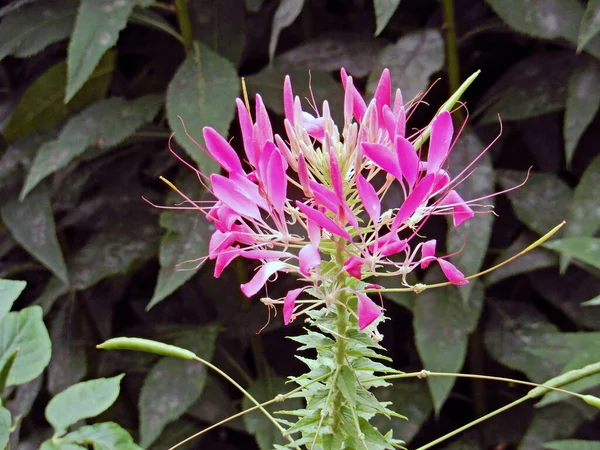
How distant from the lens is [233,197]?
31cm

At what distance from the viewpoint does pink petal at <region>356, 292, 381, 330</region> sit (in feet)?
0.95

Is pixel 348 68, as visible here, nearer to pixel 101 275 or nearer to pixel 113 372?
pixel 101 275

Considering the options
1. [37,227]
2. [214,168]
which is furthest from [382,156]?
[37,227]

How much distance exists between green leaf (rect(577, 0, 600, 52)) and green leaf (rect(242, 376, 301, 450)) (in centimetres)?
47

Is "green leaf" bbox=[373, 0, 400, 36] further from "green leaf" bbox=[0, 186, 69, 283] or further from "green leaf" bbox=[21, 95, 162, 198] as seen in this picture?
"green leaf" bbox=[0, 186, 69, 283]

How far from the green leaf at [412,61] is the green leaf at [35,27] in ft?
1.23

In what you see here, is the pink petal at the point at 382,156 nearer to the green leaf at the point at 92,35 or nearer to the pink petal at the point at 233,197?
the pink petal at the point at 233,197

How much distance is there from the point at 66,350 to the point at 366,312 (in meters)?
0.67

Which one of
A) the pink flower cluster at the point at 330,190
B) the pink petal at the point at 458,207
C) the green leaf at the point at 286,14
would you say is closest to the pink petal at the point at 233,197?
the pink flower cluster at the point at 330,190

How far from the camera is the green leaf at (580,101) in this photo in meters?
0.69

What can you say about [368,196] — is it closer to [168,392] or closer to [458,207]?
[458,207]

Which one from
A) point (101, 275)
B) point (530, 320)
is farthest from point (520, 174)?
point (101, 275)

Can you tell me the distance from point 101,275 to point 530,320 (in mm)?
503

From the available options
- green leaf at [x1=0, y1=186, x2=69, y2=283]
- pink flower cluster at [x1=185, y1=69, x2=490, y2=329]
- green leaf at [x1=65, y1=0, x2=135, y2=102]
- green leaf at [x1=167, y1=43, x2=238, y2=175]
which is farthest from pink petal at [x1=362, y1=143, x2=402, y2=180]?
green leaf at [x1=0, y1=186, x2=69, y2=283]
